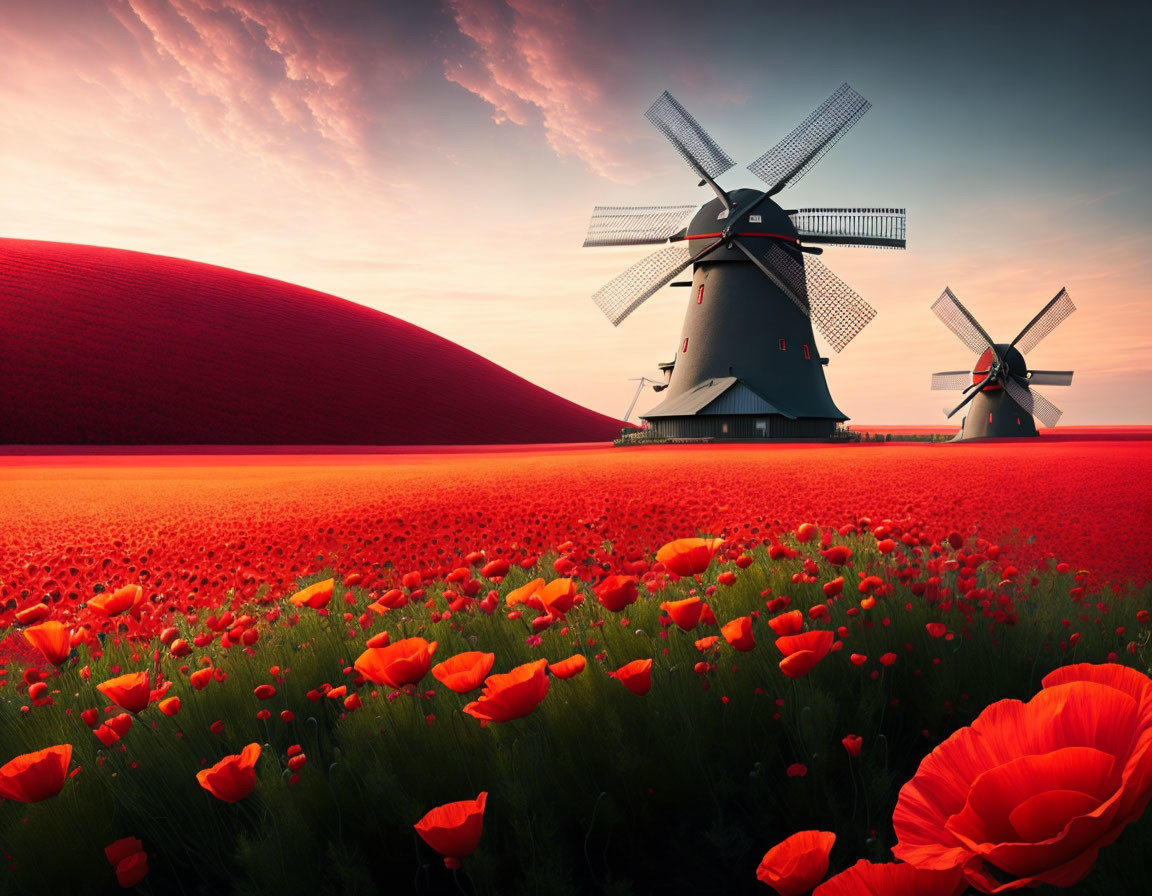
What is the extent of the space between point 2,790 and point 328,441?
127 ft

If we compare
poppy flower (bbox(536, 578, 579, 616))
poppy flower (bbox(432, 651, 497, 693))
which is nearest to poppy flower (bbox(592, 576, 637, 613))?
poppy flower (bbox(536, 578, 579, 616))

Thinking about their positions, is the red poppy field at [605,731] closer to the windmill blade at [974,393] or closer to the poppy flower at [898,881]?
the poppy flower at [898,881]

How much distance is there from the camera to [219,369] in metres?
40.6

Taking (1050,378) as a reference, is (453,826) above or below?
below

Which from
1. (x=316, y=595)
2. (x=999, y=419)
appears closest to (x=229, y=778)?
(x=316, y=595)

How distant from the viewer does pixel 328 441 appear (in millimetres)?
38625

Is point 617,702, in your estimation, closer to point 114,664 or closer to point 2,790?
point 2,790

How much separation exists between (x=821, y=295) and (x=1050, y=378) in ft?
48.3

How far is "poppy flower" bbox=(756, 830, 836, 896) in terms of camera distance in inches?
40.4

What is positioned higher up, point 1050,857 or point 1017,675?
point 1050,857

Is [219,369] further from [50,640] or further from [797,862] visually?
[797,862]

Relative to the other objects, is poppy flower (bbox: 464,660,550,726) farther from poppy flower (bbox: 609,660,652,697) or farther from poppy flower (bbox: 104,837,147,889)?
poppy flower (bbox: 104,837,147,889)

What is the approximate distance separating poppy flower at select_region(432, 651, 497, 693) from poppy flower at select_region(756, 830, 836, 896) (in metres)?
0.89

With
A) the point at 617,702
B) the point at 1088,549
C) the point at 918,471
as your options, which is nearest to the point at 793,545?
the point at 1088,549
